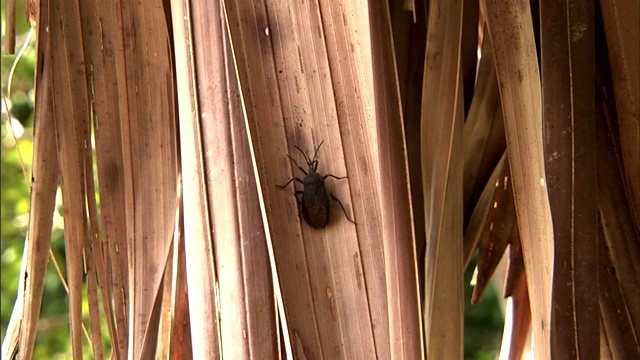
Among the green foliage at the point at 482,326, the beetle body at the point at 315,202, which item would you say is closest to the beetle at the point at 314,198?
the beetle body at the point at 315,202

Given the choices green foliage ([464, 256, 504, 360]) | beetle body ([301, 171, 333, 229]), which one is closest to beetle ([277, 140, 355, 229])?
beetle body ([301, 171, 333, 229])

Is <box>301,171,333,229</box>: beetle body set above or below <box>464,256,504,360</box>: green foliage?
above

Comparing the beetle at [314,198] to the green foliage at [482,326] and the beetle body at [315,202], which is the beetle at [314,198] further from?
the green foliage at [482,326]

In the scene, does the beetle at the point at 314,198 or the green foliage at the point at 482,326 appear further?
the green foliage at the point at 482,326

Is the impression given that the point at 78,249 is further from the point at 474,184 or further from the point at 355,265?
the point at 474,184

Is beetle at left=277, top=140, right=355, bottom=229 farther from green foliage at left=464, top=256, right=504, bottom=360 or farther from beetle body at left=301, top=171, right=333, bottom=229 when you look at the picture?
green foliage at left=464, top=256, right=504, bottom=360

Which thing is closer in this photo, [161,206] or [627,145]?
[627,145]

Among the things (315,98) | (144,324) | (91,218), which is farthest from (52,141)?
(315,98)

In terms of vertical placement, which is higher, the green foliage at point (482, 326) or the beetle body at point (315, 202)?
the beetle body at point (315, 202)
